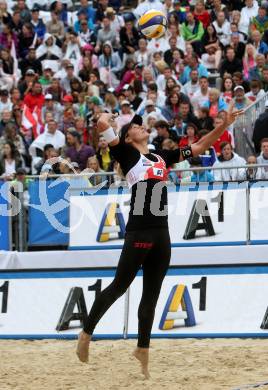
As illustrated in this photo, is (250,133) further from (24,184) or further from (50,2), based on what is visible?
(50,2)

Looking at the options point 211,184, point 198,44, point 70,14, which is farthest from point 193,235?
point 70,14

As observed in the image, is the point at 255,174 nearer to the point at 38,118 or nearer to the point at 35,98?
the point at 38,118

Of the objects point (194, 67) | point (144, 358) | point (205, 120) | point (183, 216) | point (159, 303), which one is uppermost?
point (194, 67)

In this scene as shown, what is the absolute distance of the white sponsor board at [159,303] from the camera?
400 inches

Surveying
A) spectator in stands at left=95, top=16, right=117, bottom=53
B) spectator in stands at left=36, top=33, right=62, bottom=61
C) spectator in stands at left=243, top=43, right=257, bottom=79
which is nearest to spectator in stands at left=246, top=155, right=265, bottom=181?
spectator in stands at left=243, top=43, right=257, bottom=79

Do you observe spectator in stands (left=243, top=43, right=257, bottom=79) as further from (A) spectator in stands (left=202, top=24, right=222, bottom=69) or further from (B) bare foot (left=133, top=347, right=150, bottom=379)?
(B) bare foot (left=133, top=347, right=150, bottom=379)

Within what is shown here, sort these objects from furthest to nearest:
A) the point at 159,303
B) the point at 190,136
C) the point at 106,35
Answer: the point at 106,35 → the point at 190,136 → the point at 159,303

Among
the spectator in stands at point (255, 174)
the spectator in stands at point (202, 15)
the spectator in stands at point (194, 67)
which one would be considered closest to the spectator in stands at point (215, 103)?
the spectator in stands at point (194, 67)

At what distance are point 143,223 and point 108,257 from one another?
4886mm

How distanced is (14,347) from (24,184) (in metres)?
4.31

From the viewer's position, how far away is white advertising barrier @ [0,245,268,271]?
12055 millimetres

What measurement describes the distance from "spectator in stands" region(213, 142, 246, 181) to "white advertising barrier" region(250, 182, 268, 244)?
1.37ft

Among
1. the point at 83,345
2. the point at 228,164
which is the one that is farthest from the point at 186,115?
the point at 83,345

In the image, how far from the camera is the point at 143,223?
8.05 meters
